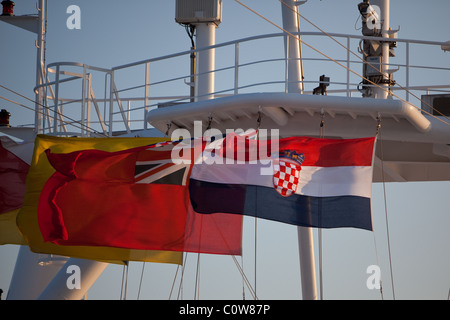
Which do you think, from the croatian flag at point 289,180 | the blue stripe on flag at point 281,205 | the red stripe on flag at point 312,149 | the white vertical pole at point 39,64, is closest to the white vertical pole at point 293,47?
the red stripe on flag at point 312,149

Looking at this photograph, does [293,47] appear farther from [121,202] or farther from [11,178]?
[11,178]

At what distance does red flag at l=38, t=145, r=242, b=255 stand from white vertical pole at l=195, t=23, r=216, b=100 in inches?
154

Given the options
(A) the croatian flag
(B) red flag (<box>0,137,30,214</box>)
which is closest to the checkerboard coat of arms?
(A) the croatian flag

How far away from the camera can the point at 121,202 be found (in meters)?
14.3

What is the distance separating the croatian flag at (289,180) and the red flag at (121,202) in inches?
18.0

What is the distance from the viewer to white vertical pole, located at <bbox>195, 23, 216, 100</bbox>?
18.0 meters

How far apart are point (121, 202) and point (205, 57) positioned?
4.87 m

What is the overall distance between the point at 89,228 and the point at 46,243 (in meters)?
0.90

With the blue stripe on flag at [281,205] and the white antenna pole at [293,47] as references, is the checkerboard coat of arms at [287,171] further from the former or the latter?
the white antenna pole at [293,47]

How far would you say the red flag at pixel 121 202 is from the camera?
1398 centimetres

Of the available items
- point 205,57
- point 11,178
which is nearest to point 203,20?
point 205,57

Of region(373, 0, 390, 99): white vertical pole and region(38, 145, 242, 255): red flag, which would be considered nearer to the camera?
region(38, 145, 242, 255): red flag

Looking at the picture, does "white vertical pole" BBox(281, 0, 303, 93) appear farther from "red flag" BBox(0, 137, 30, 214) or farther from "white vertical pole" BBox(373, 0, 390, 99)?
"red flag" BBox(0, 137, 30, 214)

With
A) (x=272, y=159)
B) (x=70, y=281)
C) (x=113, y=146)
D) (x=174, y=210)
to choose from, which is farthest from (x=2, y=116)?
(x=272, y=159)
